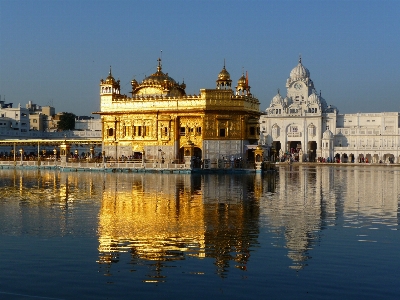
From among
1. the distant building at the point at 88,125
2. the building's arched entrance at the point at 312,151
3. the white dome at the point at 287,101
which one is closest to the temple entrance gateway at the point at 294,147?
the building's arched entrance at the point at 312,151

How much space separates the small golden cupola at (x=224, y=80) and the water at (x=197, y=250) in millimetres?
31820

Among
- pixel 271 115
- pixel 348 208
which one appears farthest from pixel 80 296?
pixel 271 115

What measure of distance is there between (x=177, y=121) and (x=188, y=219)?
36.4 m

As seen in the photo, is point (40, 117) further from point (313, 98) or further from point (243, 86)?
point (243, 86)

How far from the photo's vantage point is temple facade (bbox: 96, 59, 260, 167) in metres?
51.9

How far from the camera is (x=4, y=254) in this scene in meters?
12.2

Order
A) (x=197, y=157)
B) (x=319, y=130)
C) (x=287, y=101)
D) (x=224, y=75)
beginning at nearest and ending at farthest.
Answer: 1. (x=197, y=157)
2. (x=224, y=75)
3. (x=319, y=130)
4. (x=287, y=101)

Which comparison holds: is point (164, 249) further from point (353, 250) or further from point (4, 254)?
point (353, 250)

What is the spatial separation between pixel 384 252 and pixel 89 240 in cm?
648

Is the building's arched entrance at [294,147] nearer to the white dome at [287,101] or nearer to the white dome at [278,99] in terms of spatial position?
the white dome at [287,101]

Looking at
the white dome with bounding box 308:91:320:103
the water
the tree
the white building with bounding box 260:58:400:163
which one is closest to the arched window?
the water

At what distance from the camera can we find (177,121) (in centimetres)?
5350

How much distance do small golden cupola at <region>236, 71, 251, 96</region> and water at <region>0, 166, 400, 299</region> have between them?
109 feet

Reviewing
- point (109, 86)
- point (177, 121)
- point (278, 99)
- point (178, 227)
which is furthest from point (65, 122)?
point (178, 227)
